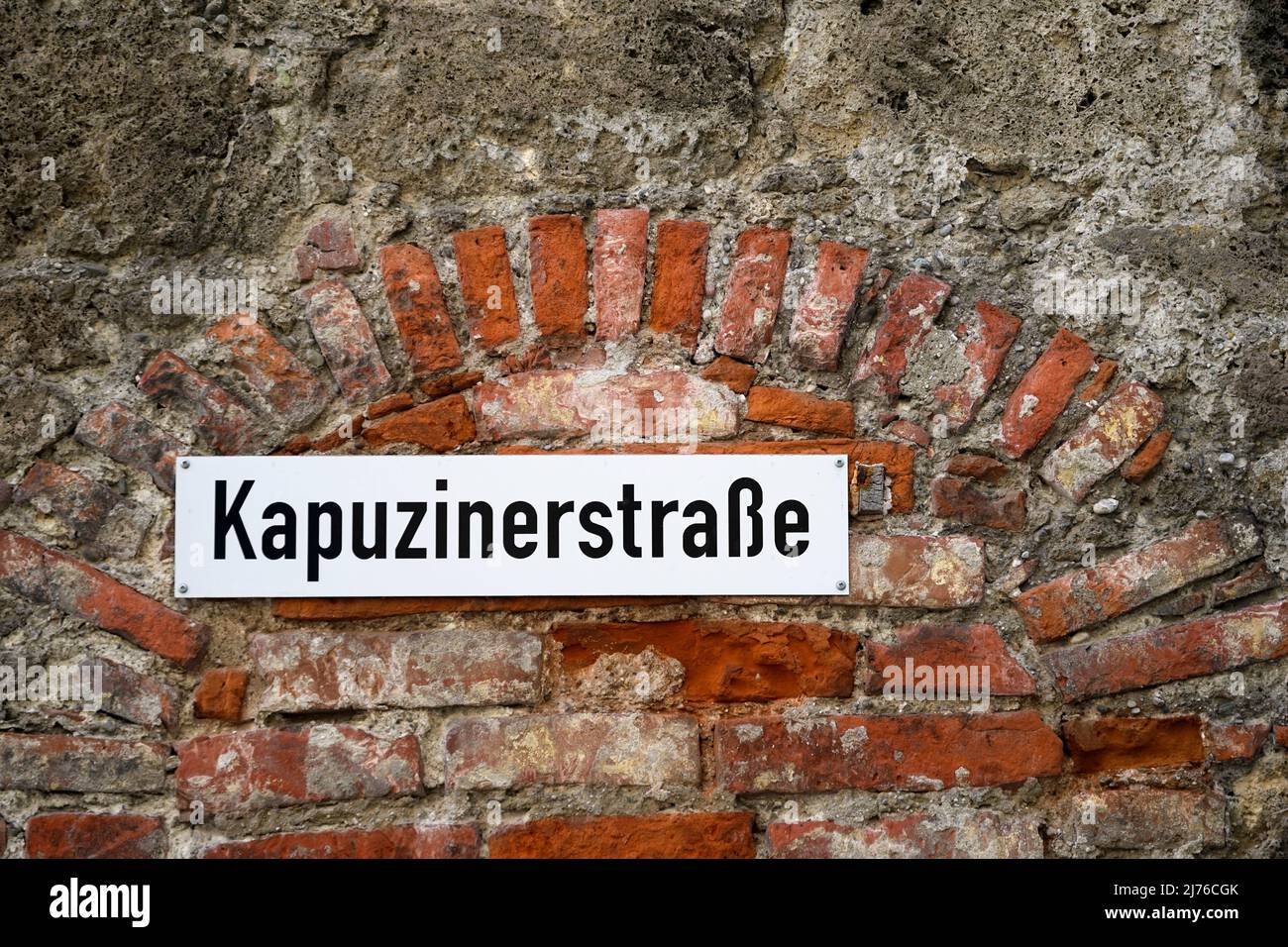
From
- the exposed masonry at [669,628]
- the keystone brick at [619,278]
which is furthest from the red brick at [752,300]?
the keystone brick at [619,278]

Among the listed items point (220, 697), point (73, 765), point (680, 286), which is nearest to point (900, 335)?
point (680, 286)

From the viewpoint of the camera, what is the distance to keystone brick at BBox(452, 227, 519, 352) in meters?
1.94

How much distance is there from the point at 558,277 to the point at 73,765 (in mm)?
1114

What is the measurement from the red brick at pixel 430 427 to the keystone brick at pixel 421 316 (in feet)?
0.21

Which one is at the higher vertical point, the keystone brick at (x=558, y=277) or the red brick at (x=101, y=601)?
the keystone brick at (x=558, y=277)

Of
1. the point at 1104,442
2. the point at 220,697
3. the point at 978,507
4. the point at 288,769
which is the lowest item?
the point at 288,769

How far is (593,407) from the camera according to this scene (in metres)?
1.94

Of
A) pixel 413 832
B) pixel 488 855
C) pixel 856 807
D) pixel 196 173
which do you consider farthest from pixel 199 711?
pixel 856 807

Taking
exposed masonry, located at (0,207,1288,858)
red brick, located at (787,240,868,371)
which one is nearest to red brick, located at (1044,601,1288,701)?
exposed masonry, located at (0,207,1288,858)

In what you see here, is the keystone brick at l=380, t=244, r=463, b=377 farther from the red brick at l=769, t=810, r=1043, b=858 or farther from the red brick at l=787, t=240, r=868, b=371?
the red brick at l=769, t=810, r=1043, b=858

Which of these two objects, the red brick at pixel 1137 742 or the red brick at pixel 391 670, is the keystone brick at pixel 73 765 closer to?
the red brick at pixel 391 670

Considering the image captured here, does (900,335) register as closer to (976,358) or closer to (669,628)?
(976,358)

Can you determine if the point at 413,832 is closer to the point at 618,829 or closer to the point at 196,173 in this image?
the point at 618,829

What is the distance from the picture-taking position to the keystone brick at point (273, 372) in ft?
6.33
